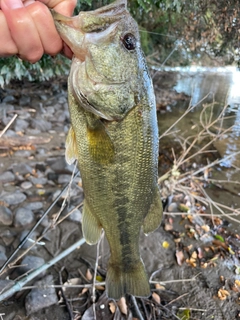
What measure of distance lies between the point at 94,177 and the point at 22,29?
2.68 feet

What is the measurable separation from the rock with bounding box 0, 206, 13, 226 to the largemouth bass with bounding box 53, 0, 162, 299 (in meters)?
2.18

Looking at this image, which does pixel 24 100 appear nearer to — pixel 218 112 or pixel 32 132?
pixel 32 132

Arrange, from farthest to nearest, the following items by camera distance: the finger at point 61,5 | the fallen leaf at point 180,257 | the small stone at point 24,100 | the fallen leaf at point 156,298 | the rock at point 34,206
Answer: the small stone at point 24,100
the rock at point 34,206
the fallen leaf at point 180,257
the fallen leaf at point 156,298
the finger at point 61,5

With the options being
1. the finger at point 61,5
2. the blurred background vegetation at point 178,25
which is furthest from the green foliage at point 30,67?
the finger at point 61,5

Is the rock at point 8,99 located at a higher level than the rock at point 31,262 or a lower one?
lower

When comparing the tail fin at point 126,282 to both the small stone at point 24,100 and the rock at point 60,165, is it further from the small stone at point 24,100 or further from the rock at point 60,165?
the small stone at point 24,100

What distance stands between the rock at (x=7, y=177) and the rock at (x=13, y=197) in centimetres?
44

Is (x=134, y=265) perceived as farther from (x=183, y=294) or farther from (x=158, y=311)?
(x=183, y=294)

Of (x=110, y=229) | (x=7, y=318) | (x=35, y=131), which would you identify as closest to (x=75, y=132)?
(x=110, y=229)

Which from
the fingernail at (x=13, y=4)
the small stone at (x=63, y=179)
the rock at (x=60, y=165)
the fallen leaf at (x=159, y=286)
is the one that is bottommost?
the fallen leaf at (x=159, y=286)

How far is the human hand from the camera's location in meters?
1.30

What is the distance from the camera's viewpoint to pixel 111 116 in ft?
5.26

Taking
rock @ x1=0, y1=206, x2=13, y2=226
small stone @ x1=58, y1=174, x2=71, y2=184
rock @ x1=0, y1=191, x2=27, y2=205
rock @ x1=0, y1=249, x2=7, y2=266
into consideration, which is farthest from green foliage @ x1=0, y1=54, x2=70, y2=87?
rock @ x1=0, y1=249, x2=7, y2=266

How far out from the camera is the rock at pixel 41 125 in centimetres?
687
